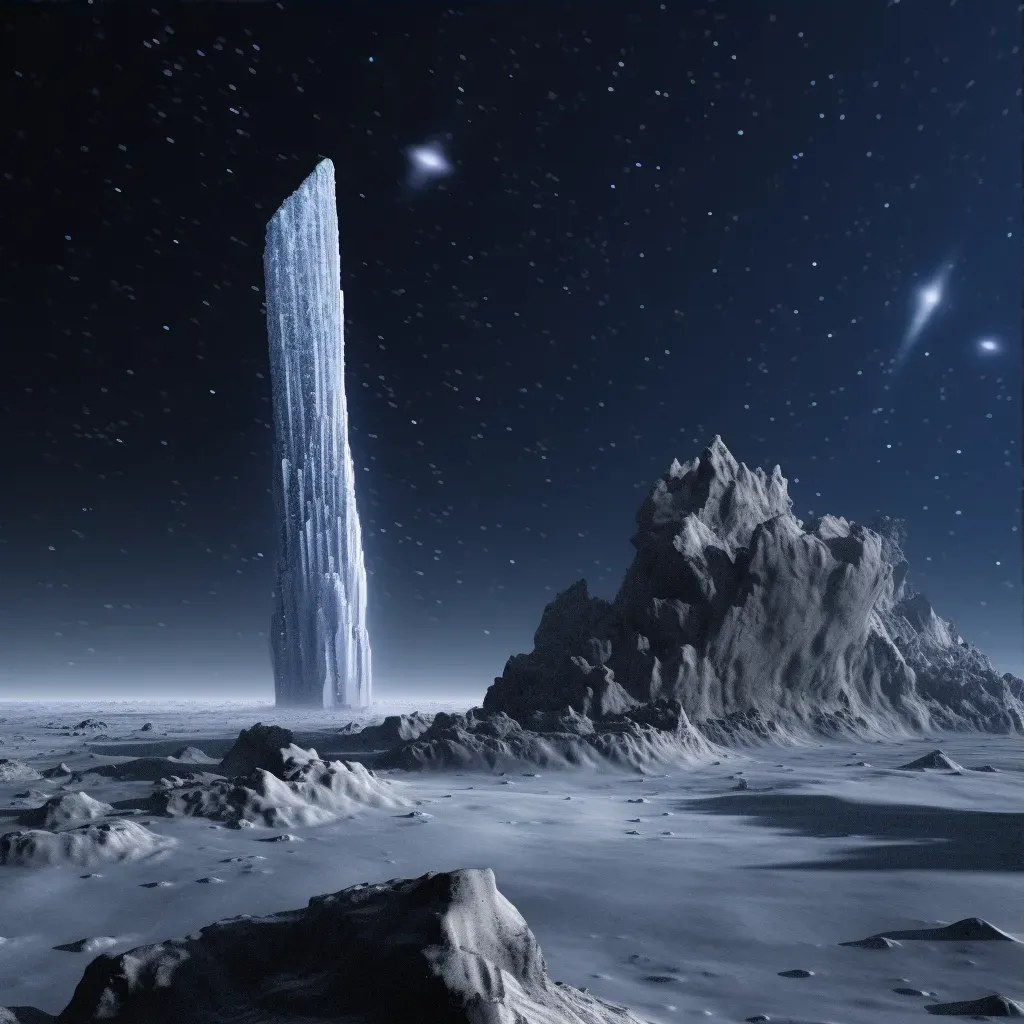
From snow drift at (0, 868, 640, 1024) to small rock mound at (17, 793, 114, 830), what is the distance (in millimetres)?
9165

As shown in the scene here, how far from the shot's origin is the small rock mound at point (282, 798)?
1298cm

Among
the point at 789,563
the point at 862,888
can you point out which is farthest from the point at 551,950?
the point at 789,563

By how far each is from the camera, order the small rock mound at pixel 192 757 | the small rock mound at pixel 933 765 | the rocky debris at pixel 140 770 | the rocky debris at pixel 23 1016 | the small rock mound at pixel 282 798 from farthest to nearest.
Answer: the small rock mound at pixel 192 757 < the small rock mound at pixel 933 765 < the rocky debris at pixel 140 770 < the small rock mound at pixel 282 798 < the rocky debris at pixel 23 1016

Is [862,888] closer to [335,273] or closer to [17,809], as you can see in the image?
[17,809]

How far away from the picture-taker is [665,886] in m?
9.46

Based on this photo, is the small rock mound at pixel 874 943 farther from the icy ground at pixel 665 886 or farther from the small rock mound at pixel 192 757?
the small rock mound at pixel 192 757

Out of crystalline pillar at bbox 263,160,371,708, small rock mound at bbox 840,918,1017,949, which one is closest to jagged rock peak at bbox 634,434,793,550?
small rock mound at bbox 840,918,1017,949

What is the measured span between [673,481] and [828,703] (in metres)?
12.8

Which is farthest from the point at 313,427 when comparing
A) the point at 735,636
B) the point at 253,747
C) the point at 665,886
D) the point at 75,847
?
the point at 665,886

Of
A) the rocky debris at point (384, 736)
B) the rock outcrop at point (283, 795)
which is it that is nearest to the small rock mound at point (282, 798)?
the rock outcrop at point (283, 795)

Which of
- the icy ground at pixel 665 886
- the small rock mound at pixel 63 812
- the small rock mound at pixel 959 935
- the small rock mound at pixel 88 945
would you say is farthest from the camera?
the small rock mound at pixel 63 812

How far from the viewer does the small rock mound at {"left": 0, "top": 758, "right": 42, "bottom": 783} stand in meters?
19.7

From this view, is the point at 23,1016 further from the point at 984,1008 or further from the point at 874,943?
the point at 874,943

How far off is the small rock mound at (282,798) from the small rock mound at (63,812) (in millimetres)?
1110
